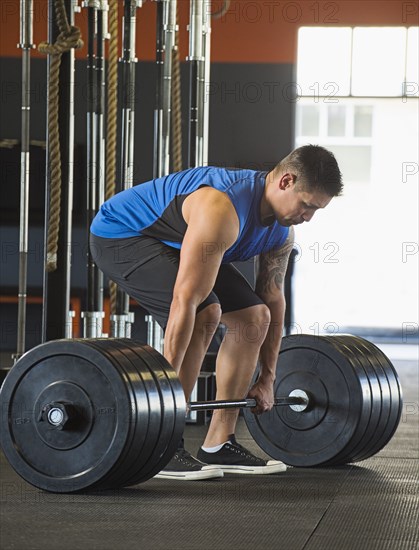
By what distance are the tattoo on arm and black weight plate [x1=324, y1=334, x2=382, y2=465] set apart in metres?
0.26

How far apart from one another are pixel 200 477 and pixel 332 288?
9.76 meters

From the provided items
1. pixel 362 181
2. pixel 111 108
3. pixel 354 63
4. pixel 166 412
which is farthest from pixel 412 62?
pixel 166 412

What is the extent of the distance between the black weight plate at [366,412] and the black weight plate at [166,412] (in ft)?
2.30

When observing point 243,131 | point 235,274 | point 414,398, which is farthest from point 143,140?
point 235,274

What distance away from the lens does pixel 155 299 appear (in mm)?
2650

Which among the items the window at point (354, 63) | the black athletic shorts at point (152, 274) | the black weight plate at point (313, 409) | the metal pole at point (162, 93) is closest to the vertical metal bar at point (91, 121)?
the metal pole at point (162, 93)

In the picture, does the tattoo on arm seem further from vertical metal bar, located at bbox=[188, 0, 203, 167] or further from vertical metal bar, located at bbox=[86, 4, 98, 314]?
vertical metal bar, located at bbox=[188, 0, 203, 167]

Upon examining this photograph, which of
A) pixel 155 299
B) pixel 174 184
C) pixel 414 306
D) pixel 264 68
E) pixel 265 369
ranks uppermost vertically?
pixel 264 68

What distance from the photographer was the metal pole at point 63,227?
331cm

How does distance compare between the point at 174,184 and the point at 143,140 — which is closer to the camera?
the point at 174,184

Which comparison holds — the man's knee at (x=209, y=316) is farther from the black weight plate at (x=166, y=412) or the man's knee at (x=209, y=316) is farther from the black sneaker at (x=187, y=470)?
the black sneaker at (x=187, y=470)

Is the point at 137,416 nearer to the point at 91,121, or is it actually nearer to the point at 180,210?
the point at 180,210

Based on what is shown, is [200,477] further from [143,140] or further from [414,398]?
[143,140]

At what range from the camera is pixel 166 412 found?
2.24m
